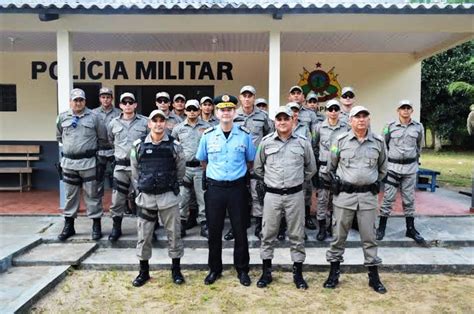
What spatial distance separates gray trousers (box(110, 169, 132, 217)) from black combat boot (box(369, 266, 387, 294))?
2798mm

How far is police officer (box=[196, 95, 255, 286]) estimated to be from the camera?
4363 millimetres

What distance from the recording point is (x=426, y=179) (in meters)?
9.12

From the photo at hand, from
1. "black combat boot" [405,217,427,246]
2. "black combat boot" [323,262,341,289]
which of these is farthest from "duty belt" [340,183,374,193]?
"black combat boot" [405,217,427,246]

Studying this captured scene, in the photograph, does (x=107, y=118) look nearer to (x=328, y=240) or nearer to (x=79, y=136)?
(x=79, y=136)

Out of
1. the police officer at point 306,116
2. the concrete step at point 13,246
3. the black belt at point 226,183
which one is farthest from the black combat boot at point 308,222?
the concrete step at point 13,246

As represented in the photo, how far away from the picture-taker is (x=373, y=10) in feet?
19.1

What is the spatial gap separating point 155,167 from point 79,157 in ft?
4.78

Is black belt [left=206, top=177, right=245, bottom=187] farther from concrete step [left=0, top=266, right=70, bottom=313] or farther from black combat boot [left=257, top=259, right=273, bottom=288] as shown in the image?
concrete step [left=0, top=266, right=70, bottom=313]

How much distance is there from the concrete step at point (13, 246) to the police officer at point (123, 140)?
0.88 m

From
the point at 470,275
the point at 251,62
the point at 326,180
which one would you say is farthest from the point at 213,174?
the point at 251,62

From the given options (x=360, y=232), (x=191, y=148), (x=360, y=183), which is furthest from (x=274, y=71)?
(x=360, y=232)

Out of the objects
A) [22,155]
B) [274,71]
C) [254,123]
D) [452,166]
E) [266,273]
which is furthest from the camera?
[452,166]

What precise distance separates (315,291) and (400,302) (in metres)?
0.76

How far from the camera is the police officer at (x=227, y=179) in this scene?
172 inches
